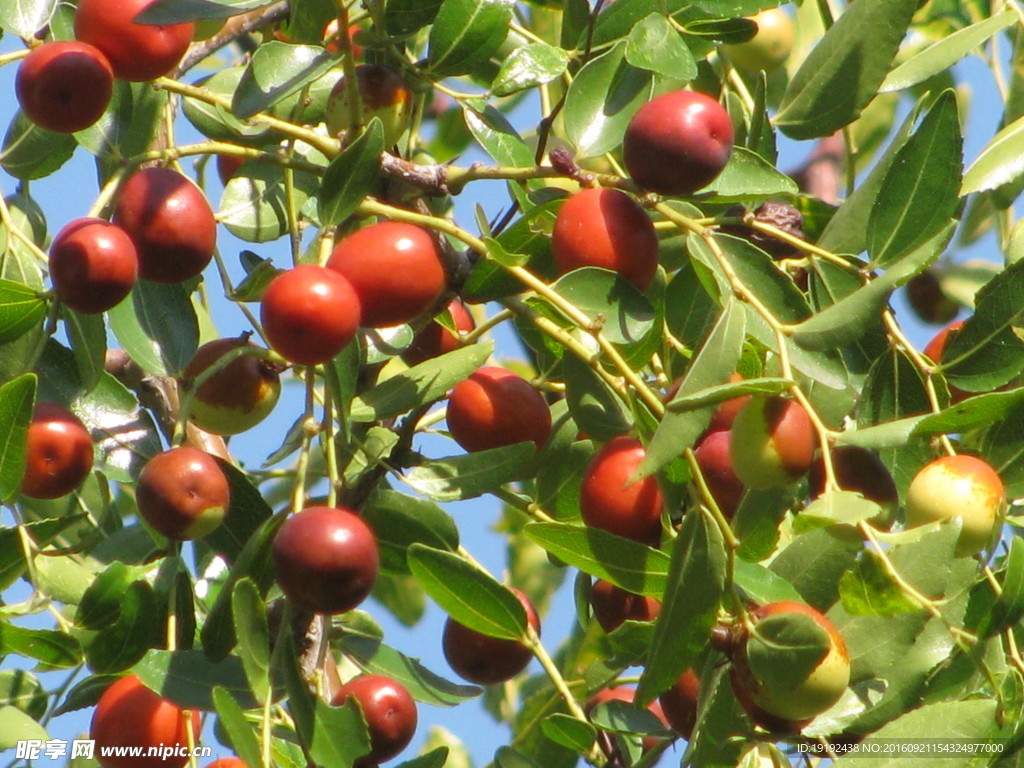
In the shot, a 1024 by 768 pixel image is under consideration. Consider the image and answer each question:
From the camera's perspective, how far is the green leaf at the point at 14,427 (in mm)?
1538

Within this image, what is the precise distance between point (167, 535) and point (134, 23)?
1.85 ft

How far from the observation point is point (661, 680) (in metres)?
1.51

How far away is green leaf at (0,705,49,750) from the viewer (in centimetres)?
193

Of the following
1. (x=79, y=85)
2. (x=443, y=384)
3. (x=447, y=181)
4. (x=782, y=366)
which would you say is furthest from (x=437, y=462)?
(x=79, y=85)

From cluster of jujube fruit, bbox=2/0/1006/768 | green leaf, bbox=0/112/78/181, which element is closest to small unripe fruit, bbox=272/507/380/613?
cluster of jujube fruit, bbox=2/0/1006/768

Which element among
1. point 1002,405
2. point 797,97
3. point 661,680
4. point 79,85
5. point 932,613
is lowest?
point 661,680

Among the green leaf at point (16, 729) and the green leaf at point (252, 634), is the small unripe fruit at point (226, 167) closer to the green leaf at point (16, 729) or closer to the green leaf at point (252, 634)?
the green leaf at point (16, 729)

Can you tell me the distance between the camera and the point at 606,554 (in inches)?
63.8

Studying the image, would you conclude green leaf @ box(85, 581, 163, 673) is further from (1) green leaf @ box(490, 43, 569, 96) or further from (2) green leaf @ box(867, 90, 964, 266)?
(2) green leaf @ box(867, 90, 964, 266)

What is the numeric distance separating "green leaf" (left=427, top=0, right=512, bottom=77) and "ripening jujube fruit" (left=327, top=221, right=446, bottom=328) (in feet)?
1.01

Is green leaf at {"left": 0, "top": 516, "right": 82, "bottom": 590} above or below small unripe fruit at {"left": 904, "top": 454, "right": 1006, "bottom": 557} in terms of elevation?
below

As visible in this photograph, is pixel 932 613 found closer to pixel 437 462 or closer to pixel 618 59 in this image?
pixel 437 462

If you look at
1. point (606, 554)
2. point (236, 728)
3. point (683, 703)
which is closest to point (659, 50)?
point (606, 554)

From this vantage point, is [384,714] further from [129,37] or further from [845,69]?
[845,69]
